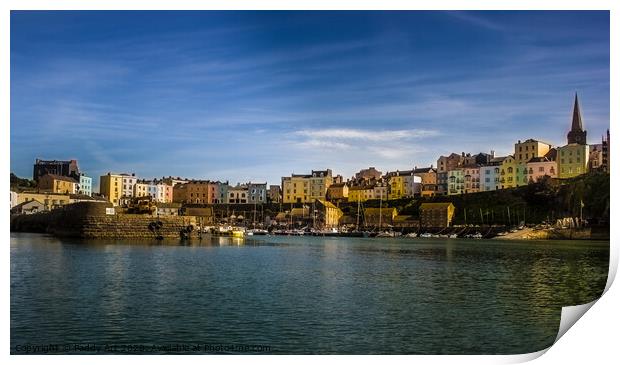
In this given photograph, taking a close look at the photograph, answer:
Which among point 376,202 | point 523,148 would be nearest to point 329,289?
point 523,148

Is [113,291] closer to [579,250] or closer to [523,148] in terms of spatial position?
[523,148]

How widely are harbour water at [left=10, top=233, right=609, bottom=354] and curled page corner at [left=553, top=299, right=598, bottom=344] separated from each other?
11 cm

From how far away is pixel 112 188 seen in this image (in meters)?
16.7

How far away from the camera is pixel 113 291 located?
29.9 feet

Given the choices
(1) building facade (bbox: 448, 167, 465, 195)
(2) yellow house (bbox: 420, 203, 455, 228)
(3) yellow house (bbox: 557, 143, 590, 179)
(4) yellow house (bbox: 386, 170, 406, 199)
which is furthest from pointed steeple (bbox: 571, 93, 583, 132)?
(2) yellow house (bbox: 420, 203, 455, 228)

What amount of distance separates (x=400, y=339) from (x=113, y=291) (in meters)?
4.25

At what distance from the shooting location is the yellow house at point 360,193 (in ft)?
85.3

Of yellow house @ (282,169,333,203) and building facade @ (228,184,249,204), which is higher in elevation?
yellow house @ (282,169,333,203)

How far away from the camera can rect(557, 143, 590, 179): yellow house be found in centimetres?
1520

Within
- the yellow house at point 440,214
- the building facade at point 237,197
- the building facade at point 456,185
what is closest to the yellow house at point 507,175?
the building facade at point 456,185

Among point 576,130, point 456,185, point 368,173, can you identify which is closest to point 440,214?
point 456,185

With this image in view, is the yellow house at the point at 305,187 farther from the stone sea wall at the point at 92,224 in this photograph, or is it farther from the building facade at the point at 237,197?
the stone sea wall at the point at 92,224

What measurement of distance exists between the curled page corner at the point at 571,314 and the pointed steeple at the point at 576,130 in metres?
3.71

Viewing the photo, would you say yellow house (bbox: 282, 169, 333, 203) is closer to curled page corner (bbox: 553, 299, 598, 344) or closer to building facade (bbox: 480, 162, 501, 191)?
building facade (bbox: 480, 162, 501, 191)
